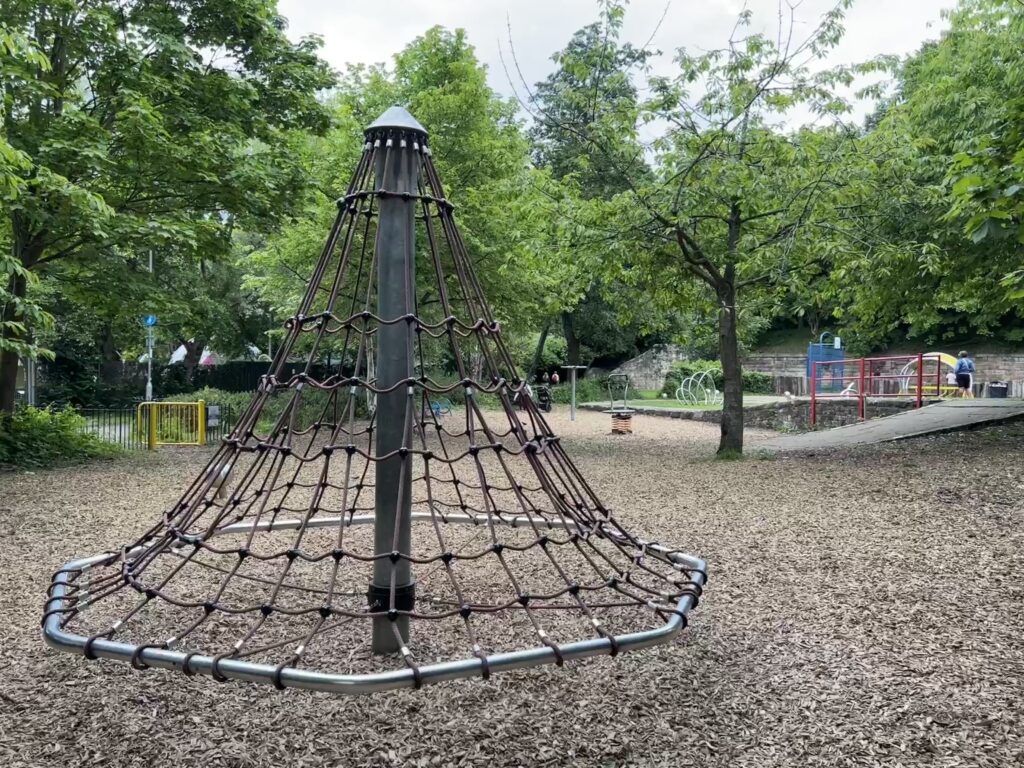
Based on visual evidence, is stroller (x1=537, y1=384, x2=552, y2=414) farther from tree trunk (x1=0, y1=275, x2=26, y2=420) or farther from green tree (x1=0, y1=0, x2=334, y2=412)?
tree trunk (x1=0, y1=275, x2=26, y2=420)

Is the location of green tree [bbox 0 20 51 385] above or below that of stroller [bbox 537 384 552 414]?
above

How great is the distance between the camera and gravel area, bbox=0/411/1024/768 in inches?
98.8

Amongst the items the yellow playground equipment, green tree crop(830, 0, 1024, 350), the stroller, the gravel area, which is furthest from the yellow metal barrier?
the yellow playground equipment

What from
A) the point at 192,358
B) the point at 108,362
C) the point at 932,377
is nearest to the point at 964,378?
the point at 932,377

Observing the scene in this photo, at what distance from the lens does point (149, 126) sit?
8227 mm

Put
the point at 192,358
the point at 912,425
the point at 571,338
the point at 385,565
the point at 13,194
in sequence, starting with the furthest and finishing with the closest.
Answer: the point at 571,338, the point at 192,358, the point at 912,425, the point at 13,194, the point at 385,565

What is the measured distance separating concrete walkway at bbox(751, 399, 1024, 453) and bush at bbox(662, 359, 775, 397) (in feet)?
50.5

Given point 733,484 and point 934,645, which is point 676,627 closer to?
point 934,645

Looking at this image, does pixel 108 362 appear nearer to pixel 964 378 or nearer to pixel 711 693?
pixel 964 378

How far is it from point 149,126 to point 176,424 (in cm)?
614

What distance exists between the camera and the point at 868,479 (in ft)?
25.7

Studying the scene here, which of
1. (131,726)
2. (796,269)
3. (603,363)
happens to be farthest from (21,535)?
(603,363)

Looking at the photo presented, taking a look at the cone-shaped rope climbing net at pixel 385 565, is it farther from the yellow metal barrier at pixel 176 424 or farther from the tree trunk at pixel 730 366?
the yellow metal barrier at pixel 176 424

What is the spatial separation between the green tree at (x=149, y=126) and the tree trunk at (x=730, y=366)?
5.69 m
